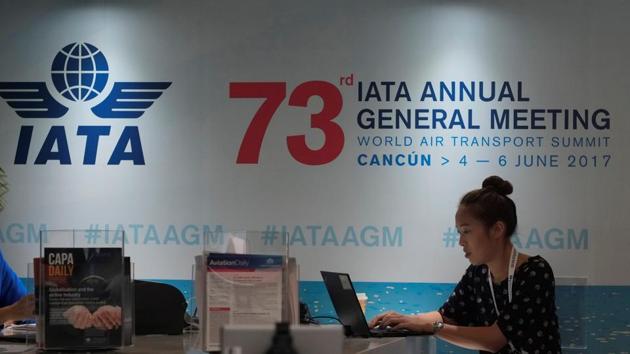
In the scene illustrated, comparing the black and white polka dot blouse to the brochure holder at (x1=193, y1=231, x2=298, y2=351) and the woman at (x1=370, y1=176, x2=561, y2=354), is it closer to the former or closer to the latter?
the woman at (x1=370, y1=176, x2=561, y2=354)

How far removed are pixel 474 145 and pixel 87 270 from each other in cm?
354

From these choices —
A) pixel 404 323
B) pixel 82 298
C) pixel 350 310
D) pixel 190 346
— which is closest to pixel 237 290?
pixel 190 346

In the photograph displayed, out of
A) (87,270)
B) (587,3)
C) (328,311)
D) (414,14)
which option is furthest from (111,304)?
(587,3)

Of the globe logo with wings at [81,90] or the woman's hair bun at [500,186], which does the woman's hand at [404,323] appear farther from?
the globe logo with wings at [81,90]

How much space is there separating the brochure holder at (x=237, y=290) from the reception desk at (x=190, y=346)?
12cm

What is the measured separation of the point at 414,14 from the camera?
650 centimetres

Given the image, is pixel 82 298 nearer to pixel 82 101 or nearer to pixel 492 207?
pixel 492 207

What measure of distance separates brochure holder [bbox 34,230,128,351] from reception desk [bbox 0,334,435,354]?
74mm

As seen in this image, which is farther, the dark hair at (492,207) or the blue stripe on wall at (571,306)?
the blue stripe on wall at (571,306)

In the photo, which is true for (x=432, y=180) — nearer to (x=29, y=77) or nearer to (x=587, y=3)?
(x=587, y=3)

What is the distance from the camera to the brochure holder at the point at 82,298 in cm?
342

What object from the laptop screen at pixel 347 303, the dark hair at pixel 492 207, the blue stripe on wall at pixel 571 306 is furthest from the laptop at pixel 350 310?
the blue stripe on wall at pixel 571 306

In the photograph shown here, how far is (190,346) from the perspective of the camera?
354 cm

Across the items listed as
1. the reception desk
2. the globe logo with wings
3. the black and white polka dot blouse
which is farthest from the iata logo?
the black and white polka dot blouse
